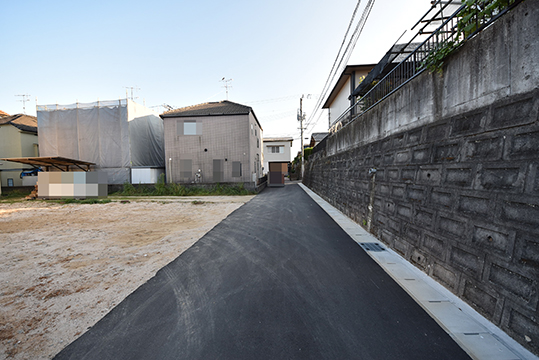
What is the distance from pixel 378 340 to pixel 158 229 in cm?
585

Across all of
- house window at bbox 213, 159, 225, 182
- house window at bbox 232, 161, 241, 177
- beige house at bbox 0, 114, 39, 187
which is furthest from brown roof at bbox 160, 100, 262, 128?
beige house at bbox 0, 114, 39, 187

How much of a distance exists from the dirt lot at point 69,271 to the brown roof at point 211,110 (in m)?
11.3

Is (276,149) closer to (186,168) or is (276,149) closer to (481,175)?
(186,168)

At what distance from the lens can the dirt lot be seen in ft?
6.93

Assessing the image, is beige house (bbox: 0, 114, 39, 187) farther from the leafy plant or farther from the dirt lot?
the leafy plant

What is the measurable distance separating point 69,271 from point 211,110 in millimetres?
15037

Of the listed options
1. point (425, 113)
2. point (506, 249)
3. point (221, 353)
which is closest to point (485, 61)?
point (425, 113)

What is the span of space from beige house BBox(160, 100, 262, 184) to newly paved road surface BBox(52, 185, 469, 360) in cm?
1269

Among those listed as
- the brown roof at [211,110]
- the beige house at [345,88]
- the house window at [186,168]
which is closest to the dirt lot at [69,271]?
the house window at [186,168]

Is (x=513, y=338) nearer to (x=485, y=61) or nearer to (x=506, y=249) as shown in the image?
(x=506, y=249)

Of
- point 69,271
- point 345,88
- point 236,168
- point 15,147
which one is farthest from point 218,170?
point 15,147

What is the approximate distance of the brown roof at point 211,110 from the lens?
16219mm

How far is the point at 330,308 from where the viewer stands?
7.77 ft

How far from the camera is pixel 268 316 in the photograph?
2.25m
